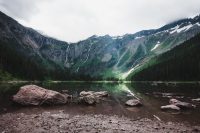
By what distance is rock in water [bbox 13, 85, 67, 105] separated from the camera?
151 ft

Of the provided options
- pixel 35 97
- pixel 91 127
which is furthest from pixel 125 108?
pixel 91 127

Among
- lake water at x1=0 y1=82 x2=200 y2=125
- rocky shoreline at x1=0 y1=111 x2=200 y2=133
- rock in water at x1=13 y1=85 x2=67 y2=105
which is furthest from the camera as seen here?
rock in water at x1=13 y1=85 x2=67 y2=105

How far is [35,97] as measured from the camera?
46.9m

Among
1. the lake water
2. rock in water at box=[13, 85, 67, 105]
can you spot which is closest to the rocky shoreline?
the lake water

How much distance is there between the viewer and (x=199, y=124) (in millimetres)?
29406

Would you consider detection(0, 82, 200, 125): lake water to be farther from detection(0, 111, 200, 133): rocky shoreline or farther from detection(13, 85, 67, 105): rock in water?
detection(0, 111, 200, 133): rocky shoreline

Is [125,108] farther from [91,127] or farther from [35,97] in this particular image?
[91,127]

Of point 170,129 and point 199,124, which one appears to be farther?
point 199,124

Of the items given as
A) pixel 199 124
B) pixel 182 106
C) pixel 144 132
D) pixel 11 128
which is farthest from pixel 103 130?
pixel 182 106

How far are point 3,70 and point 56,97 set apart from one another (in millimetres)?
127694

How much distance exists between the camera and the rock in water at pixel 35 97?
46.1 m

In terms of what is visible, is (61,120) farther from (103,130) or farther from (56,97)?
(56,97)

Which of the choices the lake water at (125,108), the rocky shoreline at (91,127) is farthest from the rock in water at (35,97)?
the rocky shoreline at (91,127)

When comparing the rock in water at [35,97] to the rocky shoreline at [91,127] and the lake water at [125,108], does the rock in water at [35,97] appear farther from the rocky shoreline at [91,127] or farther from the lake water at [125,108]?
the rocky shoreline at [91,127]
